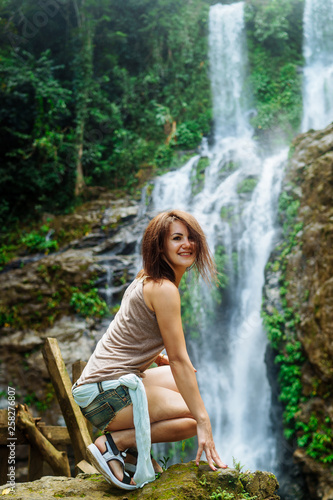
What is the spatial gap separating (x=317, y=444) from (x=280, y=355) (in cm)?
150

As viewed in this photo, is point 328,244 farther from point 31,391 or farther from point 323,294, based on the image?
point 31,391

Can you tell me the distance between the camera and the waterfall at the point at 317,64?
13.5m

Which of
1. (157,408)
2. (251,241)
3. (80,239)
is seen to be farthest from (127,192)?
(157,408)

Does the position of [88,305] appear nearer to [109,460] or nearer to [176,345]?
[109,460]

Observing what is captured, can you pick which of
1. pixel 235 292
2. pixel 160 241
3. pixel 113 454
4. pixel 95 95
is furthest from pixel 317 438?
pixel 95 95

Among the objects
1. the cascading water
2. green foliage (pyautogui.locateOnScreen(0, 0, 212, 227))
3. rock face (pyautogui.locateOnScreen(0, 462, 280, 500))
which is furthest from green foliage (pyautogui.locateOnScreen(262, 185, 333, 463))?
green foliage (pyautogui.locateOnScreen(0, 0, 212, 227))

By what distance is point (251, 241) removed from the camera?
30.2ft

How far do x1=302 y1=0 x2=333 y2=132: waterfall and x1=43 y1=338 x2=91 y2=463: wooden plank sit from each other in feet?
39.7

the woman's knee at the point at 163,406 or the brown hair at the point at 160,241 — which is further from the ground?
the brown hair at the point at 160,241

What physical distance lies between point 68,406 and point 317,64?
15.2 m

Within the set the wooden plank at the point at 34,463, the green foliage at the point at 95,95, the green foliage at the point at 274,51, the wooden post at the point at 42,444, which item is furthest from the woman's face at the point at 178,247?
the green foliage at the point at 274,51

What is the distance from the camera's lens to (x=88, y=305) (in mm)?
9039

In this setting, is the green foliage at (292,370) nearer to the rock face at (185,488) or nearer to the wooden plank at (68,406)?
the wooden plank at (68,406)

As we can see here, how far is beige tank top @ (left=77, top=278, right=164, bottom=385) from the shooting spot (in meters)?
2.09
